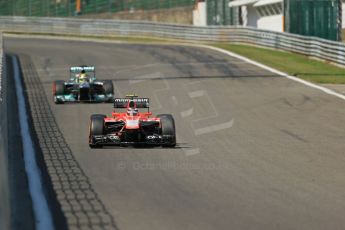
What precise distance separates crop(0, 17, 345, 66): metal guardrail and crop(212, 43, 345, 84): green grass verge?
20.7 inches

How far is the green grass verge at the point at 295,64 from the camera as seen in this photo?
29.0m

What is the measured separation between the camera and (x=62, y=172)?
12.3m

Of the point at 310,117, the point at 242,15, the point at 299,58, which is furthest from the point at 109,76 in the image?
the point at 242,15

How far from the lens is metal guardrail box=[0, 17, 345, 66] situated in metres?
35.7

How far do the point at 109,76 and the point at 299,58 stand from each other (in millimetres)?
9950

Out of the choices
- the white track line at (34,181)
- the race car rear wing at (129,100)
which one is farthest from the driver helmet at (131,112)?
the white track line at (34,181)

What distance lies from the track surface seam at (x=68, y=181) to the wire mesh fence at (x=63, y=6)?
41.1m

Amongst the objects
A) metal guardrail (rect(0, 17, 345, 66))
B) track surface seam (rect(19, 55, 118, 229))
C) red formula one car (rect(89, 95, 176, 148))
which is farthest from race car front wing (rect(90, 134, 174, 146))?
metal guardrail (rect(0, 17, 345, 66))

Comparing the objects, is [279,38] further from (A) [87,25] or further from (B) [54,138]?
(B) [54,138]

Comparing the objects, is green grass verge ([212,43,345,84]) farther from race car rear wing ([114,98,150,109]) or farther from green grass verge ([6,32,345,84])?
race car rear wing ([114,98,150,109])

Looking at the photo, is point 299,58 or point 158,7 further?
point 158,7

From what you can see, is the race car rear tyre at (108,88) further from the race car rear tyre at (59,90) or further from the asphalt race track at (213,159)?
the race car rear tyre at (59,90)

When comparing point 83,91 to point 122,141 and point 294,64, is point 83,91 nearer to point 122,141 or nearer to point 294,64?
point 122,141

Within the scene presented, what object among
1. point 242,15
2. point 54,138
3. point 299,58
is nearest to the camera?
point 54,138
